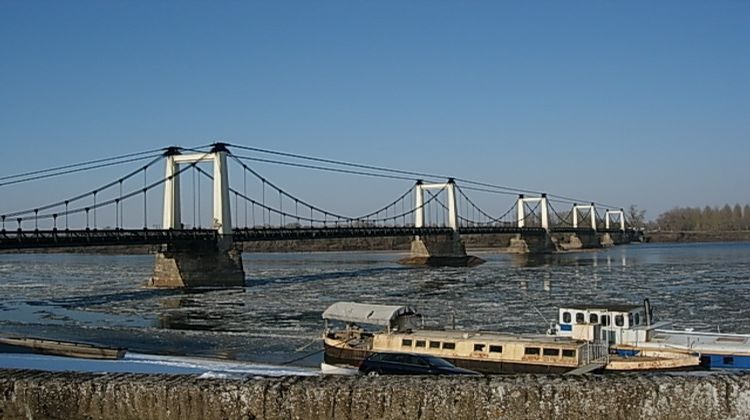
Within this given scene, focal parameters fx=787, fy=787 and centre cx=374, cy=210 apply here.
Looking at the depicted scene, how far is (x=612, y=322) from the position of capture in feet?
91.3

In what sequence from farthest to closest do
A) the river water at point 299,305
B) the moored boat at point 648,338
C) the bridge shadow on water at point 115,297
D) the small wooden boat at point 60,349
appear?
the bridge shadow on water at point 115,297 < the river water at point 299,305 < the small wooden boat at point 60,349 < the moored boat at point 648,338

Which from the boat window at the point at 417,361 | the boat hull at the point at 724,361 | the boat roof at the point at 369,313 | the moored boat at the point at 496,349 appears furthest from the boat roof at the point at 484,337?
the boat window at the point at 417,361

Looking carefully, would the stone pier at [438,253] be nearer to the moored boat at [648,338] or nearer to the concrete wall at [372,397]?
the moored boat at [648,338]

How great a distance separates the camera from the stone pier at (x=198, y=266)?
77312 mm

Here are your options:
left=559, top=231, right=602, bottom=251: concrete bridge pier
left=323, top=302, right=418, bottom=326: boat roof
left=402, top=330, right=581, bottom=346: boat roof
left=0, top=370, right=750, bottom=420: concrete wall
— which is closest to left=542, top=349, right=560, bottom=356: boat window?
left=402, top=330, right=581, bottom=346: boat roof

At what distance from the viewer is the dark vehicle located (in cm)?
1992

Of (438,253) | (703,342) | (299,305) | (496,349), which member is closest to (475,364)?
(496,349)

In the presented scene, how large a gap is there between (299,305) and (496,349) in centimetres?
2656

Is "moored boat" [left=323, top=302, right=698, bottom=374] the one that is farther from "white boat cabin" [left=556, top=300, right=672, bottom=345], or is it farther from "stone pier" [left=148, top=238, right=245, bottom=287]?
"stone pier" [left=148, top=238, right=245, bottom=287]

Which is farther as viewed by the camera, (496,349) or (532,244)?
(532,244)

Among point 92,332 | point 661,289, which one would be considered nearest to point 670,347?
point 92,332

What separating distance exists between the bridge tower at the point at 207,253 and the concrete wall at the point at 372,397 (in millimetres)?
65941

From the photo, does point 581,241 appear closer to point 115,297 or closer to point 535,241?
point 535,241

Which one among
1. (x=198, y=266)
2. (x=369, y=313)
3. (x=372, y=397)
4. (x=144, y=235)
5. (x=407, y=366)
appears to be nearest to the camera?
(x=372, y=397)
